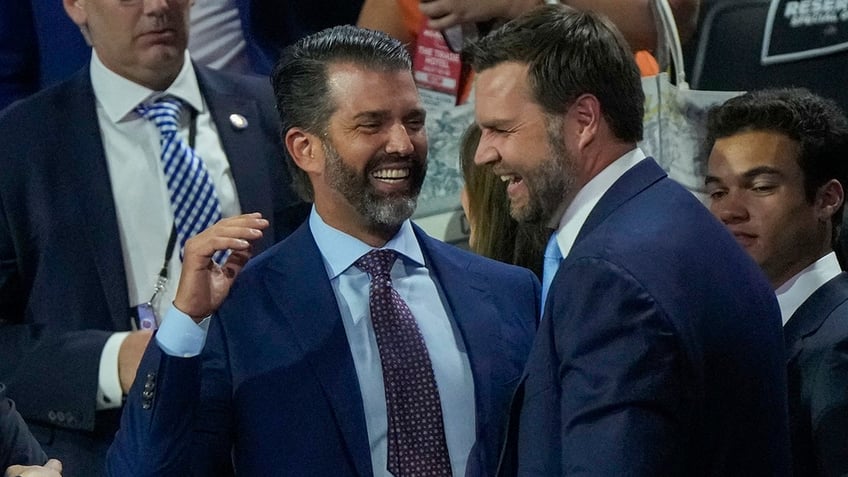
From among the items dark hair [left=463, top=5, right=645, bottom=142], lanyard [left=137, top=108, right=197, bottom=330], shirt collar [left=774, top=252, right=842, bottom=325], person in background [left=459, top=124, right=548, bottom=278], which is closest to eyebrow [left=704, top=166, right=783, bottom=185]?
shirt collar [left=774, top=252, right=842, bottom=325]

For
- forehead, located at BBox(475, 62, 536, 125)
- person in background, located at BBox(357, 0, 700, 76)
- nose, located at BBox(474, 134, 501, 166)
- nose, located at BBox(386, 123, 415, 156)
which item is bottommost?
nose, located at BBox(474, 134, 501, 166)

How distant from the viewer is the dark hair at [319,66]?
2654 millimetres

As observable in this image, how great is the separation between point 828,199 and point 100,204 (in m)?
1.52

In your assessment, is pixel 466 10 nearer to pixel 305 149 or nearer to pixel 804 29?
pixel 305 149

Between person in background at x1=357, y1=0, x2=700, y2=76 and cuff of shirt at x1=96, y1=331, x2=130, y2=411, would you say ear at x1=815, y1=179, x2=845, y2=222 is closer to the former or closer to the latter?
person in background at x1=357, y1=0, x2=700, y2=76

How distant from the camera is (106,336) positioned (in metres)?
2.86

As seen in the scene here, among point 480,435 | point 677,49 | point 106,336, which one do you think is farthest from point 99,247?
point 677,49

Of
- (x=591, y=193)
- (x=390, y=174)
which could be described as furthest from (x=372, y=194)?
(x=591, y=193)

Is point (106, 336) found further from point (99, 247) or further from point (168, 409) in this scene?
point (168, 409)

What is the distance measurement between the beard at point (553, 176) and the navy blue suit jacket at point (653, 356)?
0.30 ft

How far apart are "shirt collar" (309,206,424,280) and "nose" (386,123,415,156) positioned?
147 mm

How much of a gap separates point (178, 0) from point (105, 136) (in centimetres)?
35

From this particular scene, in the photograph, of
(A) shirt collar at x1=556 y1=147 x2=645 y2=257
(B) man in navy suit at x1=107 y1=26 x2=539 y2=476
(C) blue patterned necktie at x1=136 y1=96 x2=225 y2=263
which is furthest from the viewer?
(C) blue patterned necktie at x1=136 y1=96 x2=225 y2=263

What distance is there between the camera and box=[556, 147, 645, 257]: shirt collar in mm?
2264
